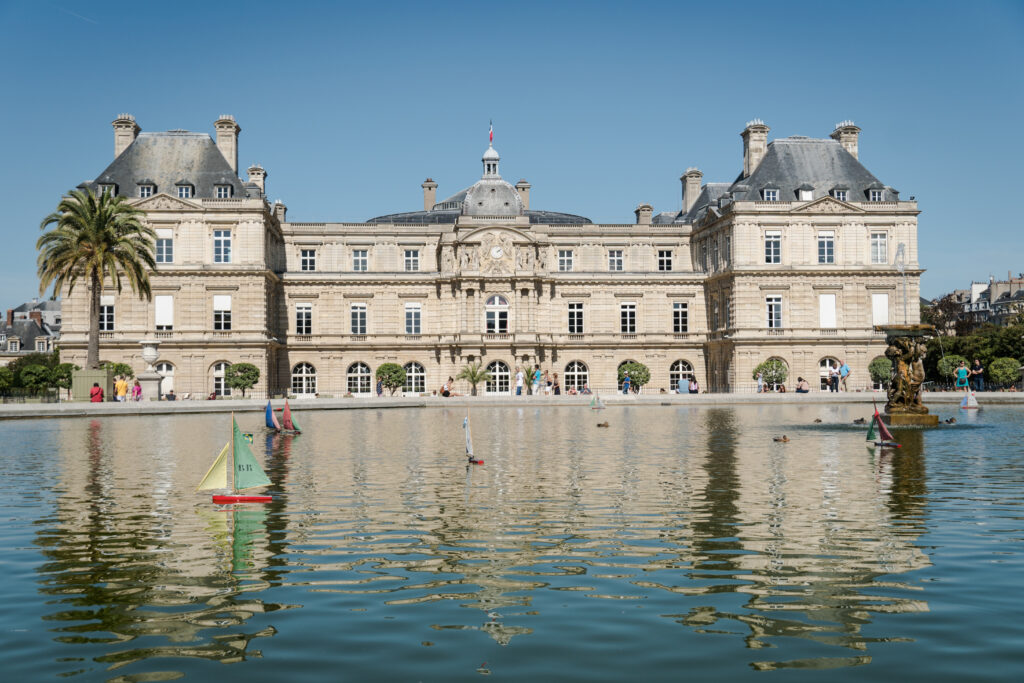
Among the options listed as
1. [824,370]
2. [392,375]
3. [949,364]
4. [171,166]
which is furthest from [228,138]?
[949,364]

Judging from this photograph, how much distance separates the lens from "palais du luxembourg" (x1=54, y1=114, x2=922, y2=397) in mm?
60250

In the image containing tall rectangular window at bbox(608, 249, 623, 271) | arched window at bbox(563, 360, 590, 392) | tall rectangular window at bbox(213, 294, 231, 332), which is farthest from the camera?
tall rectangular window at bbox(608, 249, 623, 271)

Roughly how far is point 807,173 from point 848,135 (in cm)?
525

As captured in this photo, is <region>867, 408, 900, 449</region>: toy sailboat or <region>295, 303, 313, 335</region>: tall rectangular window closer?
<region>867, 408, 900, 449</region>: toy sailboat

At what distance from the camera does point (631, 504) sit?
13.3 meters

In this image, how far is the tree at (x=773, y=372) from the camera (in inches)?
2379

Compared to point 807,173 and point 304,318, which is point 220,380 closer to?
point 304,318

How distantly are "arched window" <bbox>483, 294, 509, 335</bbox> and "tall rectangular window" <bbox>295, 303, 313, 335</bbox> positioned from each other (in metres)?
12.2

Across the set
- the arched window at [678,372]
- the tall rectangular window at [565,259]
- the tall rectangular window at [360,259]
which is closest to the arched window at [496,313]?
the tall rectangular window at [565,259]

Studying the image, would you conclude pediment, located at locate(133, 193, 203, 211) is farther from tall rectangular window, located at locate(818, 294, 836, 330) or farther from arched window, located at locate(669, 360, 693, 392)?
tall rectangular window, located at locate(818, 294, 836, 330)

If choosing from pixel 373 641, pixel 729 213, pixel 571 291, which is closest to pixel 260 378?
pixel 571 291

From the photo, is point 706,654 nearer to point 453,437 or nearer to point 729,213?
point 453,437

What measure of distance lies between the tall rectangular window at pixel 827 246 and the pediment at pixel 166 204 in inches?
1575

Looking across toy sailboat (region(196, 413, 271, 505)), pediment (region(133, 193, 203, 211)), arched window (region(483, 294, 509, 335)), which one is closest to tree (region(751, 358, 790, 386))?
arched window (region(483, 294, 509, 335))
